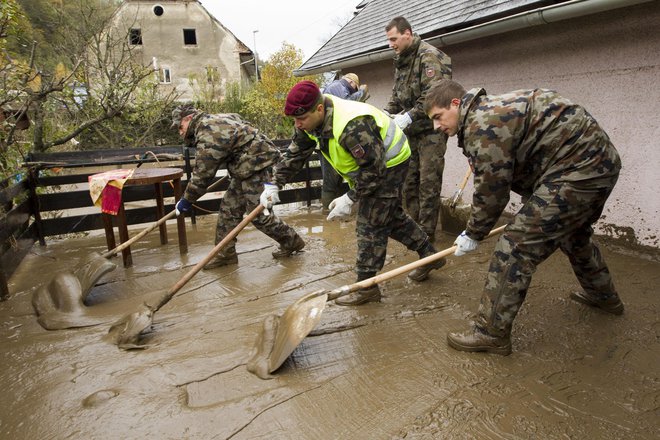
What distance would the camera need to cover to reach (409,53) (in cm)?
440

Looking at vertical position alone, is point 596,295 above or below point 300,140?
below

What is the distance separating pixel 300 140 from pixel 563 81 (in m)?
2.99

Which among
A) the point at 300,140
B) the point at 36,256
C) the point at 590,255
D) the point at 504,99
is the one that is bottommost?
the point at 36,256

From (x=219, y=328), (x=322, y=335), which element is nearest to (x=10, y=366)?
(x=219, y=328)

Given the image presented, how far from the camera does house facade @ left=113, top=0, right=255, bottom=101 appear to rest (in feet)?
79.6

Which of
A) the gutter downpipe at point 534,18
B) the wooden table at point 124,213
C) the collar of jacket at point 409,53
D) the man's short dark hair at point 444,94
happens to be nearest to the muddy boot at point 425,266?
the man's short dark hair at point 444,94

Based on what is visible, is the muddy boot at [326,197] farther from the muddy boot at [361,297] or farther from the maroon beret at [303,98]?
the maroon beret at [303,98]

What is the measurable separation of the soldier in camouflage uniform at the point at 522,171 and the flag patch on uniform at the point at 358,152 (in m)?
0.54

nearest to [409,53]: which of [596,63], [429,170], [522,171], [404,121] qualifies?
[404,121]

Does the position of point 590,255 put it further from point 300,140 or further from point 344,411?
point 300,140

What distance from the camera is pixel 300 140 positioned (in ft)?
11.6

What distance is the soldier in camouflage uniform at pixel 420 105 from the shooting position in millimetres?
4250

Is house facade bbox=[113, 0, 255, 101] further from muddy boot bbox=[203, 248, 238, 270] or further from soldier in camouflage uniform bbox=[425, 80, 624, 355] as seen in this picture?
soldier in camouflage uniform bbox=[425, 80, 624, 355]

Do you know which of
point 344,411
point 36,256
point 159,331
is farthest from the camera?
point 36,256
